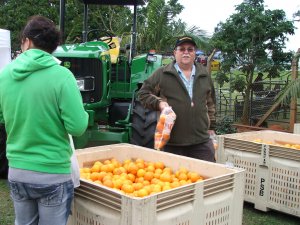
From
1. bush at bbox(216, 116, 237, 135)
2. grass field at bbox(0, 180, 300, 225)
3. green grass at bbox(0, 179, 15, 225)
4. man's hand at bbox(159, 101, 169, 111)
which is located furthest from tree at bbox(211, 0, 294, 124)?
man's hand at bbox(159, 101, 169, 111)

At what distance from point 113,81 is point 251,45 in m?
4.59

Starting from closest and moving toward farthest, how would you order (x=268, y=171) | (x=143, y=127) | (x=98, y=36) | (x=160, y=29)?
(x=268, y=171) → (x=143, y=127) → (x=98, y=36) → (x=160, y=29)

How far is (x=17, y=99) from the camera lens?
7.80 ft

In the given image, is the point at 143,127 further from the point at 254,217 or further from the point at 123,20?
the point at 123,20

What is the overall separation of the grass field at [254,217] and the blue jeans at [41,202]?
212cm

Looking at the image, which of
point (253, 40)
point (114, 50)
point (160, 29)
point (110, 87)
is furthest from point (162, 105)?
point (160, 29)

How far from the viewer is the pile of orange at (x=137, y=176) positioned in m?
2.88

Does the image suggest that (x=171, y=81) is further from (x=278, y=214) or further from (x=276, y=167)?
(x=278, y=214)

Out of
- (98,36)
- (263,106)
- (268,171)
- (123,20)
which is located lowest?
(268,171)

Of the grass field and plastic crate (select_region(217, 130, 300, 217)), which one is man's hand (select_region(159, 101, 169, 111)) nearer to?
plastic crate (select_region(217, 130, 300, 217))

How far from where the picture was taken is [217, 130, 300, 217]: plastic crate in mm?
4582

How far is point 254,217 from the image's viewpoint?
4762 mm

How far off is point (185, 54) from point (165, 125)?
674 millimetres

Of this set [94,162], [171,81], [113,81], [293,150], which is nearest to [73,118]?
[94,162]
